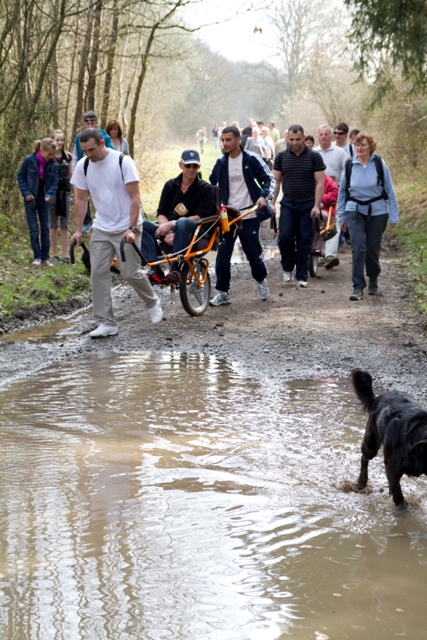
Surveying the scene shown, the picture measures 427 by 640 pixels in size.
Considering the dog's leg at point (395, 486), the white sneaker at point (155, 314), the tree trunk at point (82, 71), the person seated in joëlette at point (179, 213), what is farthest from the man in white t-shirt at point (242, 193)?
the tree trunk at point (82, 71)

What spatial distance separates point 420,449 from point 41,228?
33.4 ft

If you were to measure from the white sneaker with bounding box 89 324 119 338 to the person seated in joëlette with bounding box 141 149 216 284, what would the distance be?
821 millimetres

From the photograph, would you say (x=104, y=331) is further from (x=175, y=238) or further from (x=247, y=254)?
(x=247, y=254)

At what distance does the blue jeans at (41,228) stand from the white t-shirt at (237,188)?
12.3 feet

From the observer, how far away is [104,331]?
9266mm

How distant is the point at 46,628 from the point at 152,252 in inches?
273

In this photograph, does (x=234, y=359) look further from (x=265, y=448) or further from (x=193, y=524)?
(x=193, y=524)

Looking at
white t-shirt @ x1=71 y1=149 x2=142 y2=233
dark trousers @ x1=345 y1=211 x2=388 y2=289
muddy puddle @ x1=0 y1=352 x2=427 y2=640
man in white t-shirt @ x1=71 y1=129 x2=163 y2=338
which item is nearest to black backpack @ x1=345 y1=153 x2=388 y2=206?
dark trousers @ x1=345 y1=211 x2=388 y2=289

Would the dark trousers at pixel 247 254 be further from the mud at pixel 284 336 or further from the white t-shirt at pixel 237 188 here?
the mud at pixel 284 336

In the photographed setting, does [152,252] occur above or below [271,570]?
above

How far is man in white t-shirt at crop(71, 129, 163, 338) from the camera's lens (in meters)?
8.87

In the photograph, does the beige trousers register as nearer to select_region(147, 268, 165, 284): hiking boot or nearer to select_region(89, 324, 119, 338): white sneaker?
select_region(89, 324, 119, 338): white sneaker

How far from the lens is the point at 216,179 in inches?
428

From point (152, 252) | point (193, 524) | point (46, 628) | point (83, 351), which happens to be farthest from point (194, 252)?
point (46, 628)
